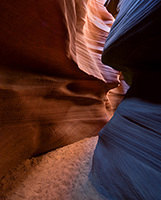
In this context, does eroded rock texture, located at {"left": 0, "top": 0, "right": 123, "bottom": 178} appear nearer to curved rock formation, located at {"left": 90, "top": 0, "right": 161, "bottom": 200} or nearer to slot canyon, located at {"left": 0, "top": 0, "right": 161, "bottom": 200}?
slot canyon, located at {"left": 0, "top": 0, "right": 161, "bottom": 200}

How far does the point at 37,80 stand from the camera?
1.77m

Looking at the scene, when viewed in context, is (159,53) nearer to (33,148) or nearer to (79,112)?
(79,112)

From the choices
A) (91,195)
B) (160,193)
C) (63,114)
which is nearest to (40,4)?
(63,114)

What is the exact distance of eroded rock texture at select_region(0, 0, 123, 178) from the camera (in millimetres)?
1356

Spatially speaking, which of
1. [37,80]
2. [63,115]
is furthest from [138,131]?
[37,80]

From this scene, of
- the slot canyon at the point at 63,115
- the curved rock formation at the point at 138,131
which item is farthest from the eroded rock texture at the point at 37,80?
the curved rock formation at the point at 138,131

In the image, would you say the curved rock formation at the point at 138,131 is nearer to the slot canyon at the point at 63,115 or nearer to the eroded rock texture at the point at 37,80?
the slot canyon at the point at 63,115

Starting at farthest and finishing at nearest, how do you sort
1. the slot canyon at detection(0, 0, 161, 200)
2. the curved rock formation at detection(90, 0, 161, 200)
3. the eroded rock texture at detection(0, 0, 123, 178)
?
1. the eroded rock texture at detection(0, 0, 123, 178)
2. the slot canyon at detection(0, 0, 161, 200)
3. the curved rock formation at detection(90, 0, 161, 200)

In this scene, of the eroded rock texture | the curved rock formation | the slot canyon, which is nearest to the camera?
the curved rock formation

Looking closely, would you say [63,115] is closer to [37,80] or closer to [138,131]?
[37,80]

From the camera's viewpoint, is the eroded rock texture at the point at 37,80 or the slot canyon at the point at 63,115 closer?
the slot canyon at the point at 63,115

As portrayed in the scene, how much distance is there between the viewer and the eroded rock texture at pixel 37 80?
1.36 m

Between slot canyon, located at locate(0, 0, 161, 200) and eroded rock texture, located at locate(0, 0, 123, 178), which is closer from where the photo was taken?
slot canyon, located at locate(0, 0, 161, 200)

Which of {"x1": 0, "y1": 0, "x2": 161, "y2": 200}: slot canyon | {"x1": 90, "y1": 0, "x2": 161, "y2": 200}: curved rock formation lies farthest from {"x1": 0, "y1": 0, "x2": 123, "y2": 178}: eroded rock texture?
{"x1": 90, "y1": 0, "x2": 161, "y2": 200}: curved rock formation
